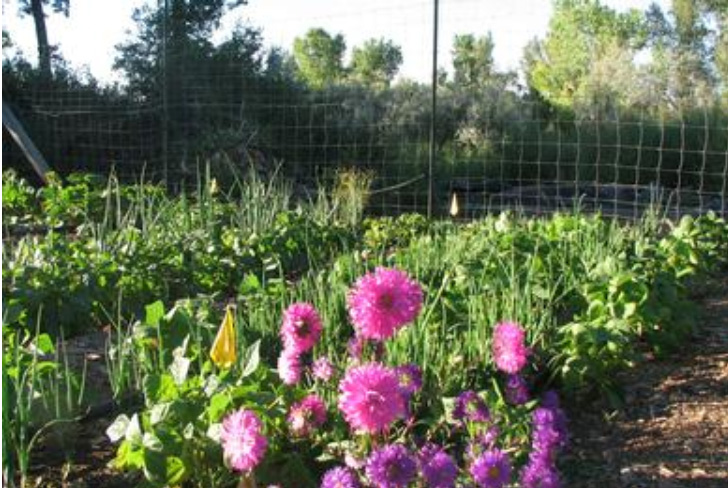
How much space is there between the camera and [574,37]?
4231 cm

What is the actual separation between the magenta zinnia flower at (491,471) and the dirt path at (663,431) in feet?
2.62

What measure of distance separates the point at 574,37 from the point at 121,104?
114 feet

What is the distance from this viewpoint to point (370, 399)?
165 cm

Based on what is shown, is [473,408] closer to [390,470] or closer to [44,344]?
[390,470]

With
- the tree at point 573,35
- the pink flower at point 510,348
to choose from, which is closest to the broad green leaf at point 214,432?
the pink flower at point 510,348

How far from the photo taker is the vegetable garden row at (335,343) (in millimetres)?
1816

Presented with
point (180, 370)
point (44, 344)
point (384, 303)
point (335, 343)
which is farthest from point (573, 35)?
point (384, 303)

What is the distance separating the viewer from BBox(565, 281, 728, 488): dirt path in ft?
7.87

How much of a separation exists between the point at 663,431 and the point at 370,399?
4.45ft

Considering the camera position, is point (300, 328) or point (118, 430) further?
point (118, 430)

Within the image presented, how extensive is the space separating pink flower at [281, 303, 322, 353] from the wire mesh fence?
6.57m

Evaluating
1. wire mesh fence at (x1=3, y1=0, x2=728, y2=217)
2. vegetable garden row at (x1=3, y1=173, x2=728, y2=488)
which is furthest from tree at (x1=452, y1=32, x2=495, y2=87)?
vegetable garden row at (x1=3, y1=173, x2=728, y2=488)

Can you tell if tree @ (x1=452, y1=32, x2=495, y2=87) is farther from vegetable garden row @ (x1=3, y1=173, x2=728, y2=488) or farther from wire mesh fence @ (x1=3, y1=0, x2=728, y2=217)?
vegetable garden row @ (x1=3, y1=173, x2=728, y2=488)

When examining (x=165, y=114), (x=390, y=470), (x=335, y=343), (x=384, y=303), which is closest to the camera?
(x=390, y=470)
